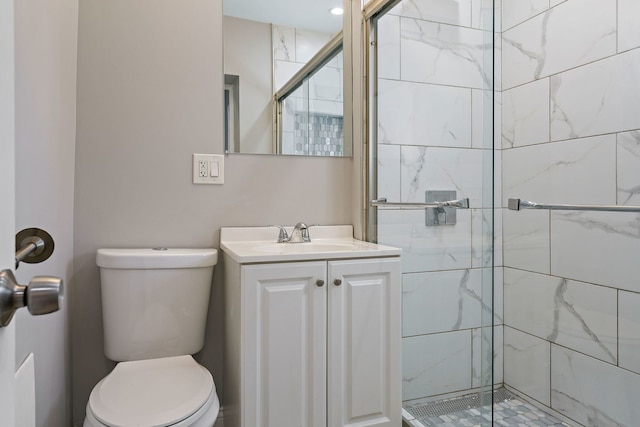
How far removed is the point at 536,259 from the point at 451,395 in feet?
2.04

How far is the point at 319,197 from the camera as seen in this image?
1.93 meters

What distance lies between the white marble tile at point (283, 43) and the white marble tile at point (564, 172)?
1.05 m

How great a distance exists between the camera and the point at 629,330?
128 centimetres

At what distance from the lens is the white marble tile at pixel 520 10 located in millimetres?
1530

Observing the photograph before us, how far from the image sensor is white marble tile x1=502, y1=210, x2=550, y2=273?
1.52m

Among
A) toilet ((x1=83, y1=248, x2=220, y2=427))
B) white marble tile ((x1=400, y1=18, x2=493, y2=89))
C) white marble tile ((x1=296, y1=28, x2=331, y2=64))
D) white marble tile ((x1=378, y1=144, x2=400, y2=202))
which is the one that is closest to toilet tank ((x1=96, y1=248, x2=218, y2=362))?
toilet ((x1=83, y1=248, x2=220, y2=427))

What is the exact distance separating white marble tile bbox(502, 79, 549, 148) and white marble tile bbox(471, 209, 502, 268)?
12.6 inches

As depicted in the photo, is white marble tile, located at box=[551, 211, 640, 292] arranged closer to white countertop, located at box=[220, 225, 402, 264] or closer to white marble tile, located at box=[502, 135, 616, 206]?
white marble tile, located at box=[502, 135, 616, 206]

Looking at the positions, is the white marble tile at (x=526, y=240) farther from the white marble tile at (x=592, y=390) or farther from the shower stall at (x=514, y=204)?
the white marble tile at (x=592, y=390)

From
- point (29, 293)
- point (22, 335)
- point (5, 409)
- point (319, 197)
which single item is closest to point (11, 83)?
point (29, 293)

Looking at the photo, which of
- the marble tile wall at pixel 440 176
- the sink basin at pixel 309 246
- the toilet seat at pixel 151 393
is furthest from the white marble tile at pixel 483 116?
the toilet seat at pixel 151 393

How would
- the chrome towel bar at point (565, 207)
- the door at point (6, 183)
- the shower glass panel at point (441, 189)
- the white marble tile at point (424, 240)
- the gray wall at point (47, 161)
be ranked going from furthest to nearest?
the white marble tile at point (424, 240)
the shower glass panel at point (441, 189)
the chrome towel bar at point (565, 207)
the gray wall at point (47, 161)
the door at point (6, 183)

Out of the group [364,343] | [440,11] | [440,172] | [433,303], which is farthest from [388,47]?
[364,343]

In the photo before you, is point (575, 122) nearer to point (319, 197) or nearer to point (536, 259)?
point (536, 259)
